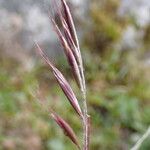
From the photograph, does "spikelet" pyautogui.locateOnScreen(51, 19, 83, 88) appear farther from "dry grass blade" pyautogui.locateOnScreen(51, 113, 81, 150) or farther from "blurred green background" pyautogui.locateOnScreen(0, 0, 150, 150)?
"blurred green background" pyautogui.locateOnScreen(0, 0, 150, 150)

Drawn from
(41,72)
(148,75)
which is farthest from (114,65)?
(41,72)

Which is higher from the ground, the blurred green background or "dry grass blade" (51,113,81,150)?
"dry grass blade" (51,113,81,150)

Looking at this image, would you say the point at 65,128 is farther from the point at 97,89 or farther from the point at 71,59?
the point at 97,89

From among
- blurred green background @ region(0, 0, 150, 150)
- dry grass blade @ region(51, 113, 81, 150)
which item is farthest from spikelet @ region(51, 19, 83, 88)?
blurred green background @ region(0, 0, 150, 150)

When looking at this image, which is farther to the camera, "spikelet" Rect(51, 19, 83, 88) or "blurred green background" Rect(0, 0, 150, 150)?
"blurred green background" Rect(0, 0, 150, 150)

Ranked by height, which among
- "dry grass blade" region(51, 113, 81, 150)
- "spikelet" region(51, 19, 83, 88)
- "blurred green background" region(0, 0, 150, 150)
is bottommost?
"blurred green background" region(0, 0, 150, 150)

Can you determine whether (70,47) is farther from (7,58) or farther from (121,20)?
(121,20)

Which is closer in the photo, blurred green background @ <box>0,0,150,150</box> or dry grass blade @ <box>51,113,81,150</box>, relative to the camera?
dry grass blade @ <box>51,113,81,150</box>

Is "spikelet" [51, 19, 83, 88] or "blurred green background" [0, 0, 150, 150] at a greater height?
"spikelet" [51, 19, 83, 88]

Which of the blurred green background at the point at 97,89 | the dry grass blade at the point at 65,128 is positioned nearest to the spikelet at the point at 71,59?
the dry grass blade at the point at 65,128
